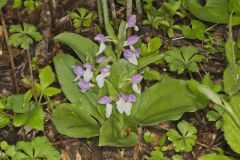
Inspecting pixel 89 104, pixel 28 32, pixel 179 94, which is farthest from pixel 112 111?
pixel 28 32

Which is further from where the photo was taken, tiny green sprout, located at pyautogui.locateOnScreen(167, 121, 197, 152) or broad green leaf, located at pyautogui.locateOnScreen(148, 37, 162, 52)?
broad green leaf, located at pyautogui.locateOnScreen(148, 37, 162, 52)

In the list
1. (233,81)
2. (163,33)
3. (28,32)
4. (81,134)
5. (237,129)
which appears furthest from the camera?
(163,33)

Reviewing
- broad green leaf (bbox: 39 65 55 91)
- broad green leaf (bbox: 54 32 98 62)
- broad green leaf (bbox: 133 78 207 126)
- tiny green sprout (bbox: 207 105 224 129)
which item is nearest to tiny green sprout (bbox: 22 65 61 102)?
broad green leaf (bbox: 39 65 55 91)

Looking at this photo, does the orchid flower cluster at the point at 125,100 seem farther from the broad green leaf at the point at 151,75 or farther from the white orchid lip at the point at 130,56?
the broad green leaf at the point at 151,75

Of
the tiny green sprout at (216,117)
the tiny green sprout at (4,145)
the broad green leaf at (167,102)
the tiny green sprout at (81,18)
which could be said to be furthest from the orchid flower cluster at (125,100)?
the tiny green sprout at (81,18)

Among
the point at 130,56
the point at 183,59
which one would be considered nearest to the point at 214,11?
the point at 183,59

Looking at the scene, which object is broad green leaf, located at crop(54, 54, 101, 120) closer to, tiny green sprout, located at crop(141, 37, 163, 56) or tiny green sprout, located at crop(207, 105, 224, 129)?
tiny green sprout, located at crop(141, 37, 163, 56)

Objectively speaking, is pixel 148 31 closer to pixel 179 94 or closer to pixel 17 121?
pixel 179 94
